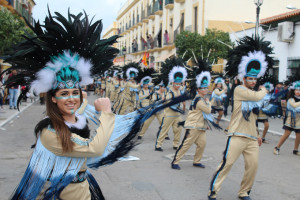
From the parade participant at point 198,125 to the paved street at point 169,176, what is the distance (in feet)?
0.95

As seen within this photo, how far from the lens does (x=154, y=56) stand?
38438 millimetres

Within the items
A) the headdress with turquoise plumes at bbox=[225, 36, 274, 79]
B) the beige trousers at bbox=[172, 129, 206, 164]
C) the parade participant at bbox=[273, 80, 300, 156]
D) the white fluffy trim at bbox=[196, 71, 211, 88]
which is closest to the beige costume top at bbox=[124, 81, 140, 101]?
the parade participant at bbox=[273, 80, 300, 156]

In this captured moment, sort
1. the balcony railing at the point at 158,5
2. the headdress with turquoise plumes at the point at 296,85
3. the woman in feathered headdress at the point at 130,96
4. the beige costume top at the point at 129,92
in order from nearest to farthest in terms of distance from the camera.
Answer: the headdress with turquoise plumes at the point at 296,85, the woman in feathered headdress at the point at 130,96, the beige costume top at the point at 129,92, the balcony railing at the point at 158,5

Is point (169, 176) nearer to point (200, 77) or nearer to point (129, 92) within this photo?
point (200, 77)

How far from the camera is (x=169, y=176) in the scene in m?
5.93

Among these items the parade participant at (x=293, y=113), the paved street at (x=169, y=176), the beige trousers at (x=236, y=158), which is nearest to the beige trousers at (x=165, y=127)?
the paved street at (x=169, y=176)

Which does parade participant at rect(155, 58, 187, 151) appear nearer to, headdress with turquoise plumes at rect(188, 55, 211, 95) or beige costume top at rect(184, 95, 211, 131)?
headdress with turquoise plumes at rect(188, 55, 211, 95)

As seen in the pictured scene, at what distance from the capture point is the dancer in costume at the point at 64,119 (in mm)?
2449

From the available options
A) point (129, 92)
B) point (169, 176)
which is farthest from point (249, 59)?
point (129, 92)

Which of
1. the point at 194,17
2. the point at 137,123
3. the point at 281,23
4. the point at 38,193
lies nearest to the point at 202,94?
the point at 137,123

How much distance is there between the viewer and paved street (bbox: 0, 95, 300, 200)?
5026 mm

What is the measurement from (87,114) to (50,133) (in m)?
0.98

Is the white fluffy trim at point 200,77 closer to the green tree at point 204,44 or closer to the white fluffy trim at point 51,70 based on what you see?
the white fluffy trim at point 51,70

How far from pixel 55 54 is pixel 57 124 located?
526 mm
